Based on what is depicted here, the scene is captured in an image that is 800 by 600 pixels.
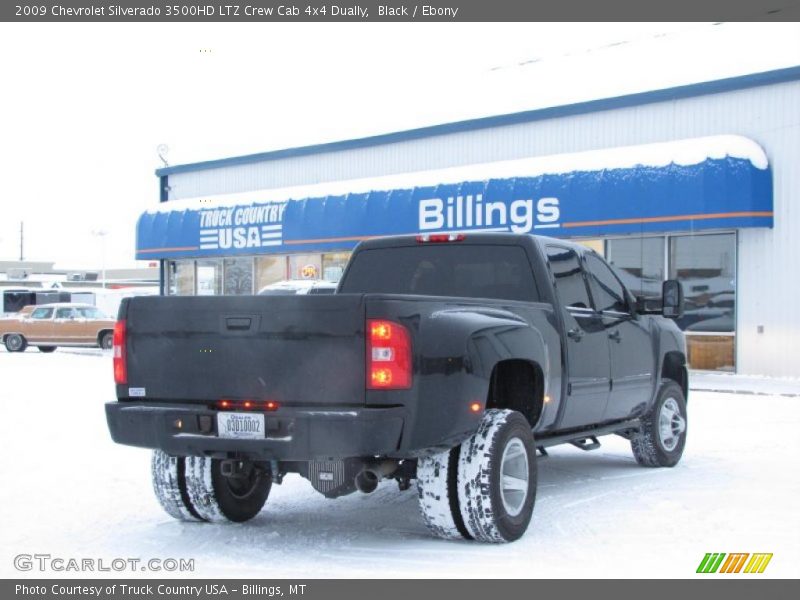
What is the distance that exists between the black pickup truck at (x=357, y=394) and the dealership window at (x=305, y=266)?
69.9 ft

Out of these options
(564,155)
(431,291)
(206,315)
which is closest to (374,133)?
(564,155)

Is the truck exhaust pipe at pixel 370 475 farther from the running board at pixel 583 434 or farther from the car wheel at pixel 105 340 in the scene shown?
the car wheel at pixel 105 340

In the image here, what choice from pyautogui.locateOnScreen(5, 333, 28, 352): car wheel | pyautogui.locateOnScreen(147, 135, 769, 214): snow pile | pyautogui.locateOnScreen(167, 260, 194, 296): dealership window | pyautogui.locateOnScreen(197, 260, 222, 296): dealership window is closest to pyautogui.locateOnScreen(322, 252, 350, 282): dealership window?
pyautogui.locateOnScreen(147, 135, 769, 214): snow pile

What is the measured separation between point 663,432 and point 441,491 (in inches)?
150

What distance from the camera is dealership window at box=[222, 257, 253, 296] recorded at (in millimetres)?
31375

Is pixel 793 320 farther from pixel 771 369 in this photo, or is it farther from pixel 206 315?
pixel 206 315

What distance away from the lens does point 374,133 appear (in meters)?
29.7

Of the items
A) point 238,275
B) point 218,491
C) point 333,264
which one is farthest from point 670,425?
point 238,275

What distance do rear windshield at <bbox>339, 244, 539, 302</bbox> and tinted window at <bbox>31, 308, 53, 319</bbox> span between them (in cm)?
2496

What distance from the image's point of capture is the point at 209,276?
32.9 metres

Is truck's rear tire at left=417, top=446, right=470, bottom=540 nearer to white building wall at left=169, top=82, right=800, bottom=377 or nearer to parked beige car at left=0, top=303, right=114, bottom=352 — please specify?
white building wall at left=169, top=82, right=800, bottom=377

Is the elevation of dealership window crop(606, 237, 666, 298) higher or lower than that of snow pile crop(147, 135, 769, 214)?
lower

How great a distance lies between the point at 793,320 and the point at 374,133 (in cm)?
1346

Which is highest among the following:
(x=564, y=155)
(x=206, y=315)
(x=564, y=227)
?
(x=564, y=155)
